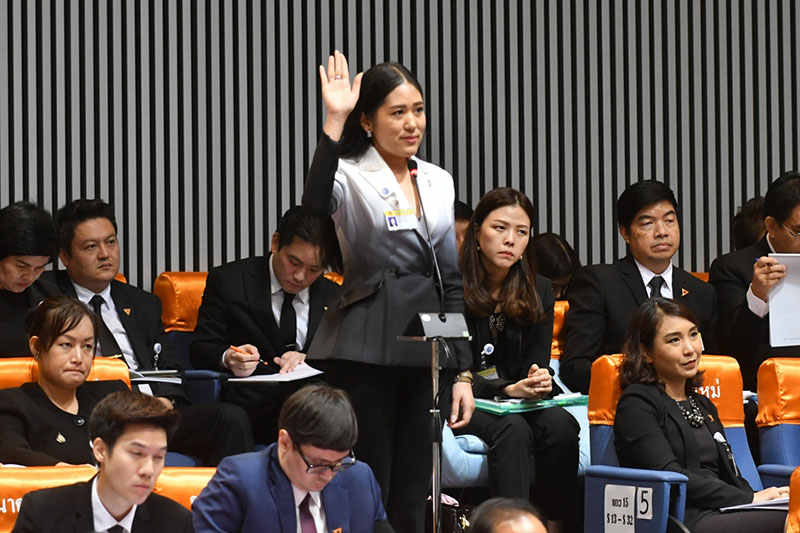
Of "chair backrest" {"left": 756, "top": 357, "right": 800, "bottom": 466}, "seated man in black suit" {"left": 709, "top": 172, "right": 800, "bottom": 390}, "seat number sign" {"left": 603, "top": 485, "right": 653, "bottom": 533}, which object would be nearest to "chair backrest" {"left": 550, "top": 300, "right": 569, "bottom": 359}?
"seated man in black suit" {"left": 709, "top": 172, "right": 800, "bottom": 390}

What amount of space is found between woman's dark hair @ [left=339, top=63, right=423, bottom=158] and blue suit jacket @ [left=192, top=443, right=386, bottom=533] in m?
0.77

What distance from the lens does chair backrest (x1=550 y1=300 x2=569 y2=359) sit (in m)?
5.42

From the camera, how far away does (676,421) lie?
14.0ft

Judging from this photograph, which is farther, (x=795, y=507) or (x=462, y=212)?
(x=462, y=212)

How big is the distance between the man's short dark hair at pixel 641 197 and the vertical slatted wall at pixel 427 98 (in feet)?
4.33

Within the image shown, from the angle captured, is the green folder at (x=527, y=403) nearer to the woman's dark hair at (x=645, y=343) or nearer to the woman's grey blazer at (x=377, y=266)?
the woman's dark hair at (x=645, y=343)

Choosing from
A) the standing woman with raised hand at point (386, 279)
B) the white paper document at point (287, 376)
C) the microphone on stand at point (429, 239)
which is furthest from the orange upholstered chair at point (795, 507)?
the white paper document at point (287, 376)

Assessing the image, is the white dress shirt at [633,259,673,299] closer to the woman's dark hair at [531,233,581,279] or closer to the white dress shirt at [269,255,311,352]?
the woman's dark hair at [531,233,581,279]

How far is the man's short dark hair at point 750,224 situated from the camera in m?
5.90

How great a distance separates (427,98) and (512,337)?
1.99 metres

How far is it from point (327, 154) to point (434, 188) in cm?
38

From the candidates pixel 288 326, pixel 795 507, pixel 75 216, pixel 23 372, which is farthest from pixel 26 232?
pixel 795 507

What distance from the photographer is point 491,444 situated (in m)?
4.70

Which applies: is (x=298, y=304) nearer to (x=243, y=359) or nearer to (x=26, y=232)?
(x=243, y=359)
